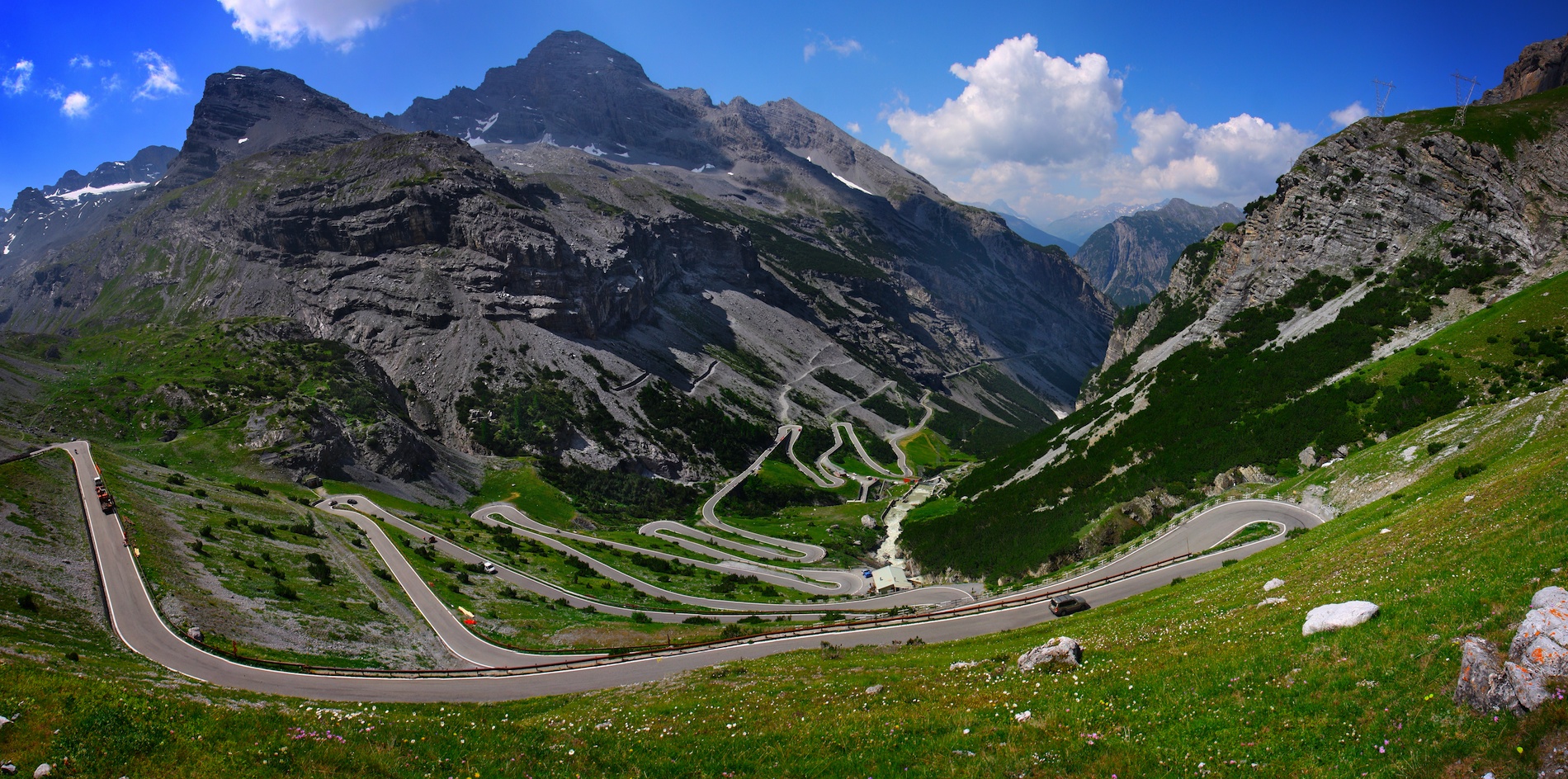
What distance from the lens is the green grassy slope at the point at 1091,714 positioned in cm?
1169

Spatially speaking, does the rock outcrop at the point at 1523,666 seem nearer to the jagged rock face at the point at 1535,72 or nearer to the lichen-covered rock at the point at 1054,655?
the lichen-covered rock at the point at 1054,655

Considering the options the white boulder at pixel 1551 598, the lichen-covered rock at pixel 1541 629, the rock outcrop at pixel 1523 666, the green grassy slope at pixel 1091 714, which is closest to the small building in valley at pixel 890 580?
the green grassy slope at pixel 1091 714

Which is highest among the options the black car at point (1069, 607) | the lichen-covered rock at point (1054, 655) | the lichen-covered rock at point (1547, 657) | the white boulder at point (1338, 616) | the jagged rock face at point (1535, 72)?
the jagged rock face at point (1535, 72)

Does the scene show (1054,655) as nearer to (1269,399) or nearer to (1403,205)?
(1269,399)

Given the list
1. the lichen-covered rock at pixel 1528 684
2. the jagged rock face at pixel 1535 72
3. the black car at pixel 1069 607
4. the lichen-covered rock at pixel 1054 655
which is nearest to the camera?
the lichen-covered rock at pixel 1528 684

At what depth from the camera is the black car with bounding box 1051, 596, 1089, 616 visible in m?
35.2

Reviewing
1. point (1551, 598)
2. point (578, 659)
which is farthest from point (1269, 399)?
point (578, 659)

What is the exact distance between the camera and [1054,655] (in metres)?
19.9

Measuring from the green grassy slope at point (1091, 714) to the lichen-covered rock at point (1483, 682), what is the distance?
30 cm

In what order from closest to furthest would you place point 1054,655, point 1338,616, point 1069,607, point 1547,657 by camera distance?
point 1547,657 < point 1338,616 < point 1054,655 < point 1069,607

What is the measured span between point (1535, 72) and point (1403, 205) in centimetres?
7291

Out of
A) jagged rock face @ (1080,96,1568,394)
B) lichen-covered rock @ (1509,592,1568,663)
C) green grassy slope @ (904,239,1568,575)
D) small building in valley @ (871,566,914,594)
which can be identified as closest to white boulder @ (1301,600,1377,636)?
lichen-covered rock @ (1509,592,1568,663)

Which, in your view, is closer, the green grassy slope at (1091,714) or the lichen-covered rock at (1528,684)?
the lichen-covered rock at (1528,684)

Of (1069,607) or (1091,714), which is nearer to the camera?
(1091,714)
